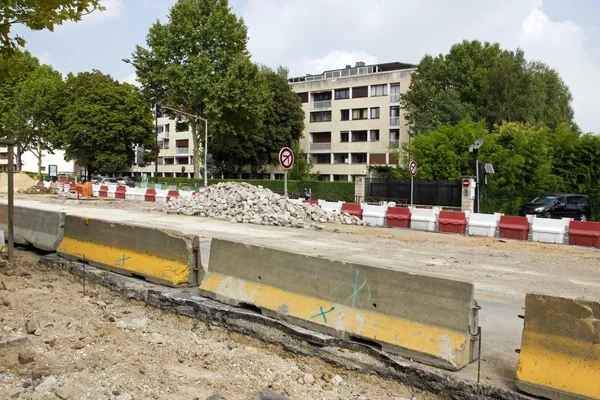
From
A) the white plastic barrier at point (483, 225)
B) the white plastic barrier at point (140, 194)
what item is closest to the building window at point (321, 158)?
the white plastic barrier at point (140, 194)

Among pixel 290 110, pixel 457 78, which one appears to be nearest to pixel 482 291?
pixel 457 78

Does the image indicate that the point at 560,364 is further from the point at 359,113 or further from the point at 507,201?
the point at 359,113

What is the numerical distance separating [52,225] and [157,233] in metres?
3.65

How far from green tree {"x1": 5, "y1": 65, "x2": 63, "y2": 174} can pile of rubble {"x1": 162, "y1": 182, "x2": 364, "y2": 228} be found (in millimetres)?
48151

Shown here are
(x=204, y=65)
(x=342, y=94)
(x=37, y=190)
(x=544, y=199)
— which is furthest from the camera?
(x=342, y=94)

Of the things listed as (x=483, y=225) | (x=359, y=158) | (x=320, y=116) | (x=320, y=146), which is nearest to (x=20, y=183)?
(x=320, y=146)

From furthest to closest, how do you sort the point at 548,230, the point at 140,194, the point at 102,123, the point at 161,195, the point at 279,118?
the point at 279,118 < the point at 102,123 < the point at 140,194 < the point at 161,195 < the point at 548,230

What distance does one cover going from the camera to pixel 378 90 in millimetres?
64250

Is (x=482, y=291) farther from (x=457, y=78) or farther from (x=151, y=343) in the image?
(x=457, y=78)

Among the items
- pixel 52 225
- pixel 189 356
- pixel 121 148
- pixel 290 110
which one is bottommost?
pixel 189 356

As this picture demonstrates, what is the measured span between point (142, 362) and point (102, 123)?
188 ft

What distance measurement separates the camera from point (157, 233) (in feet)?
26.1

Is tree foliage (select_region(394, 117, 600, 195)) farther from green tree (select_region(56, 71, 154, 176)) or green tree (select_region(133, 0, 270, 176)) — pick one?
green tree (select_region(56, 71, 154, 176))

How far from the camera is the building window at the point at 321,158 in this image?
69.1 meters
